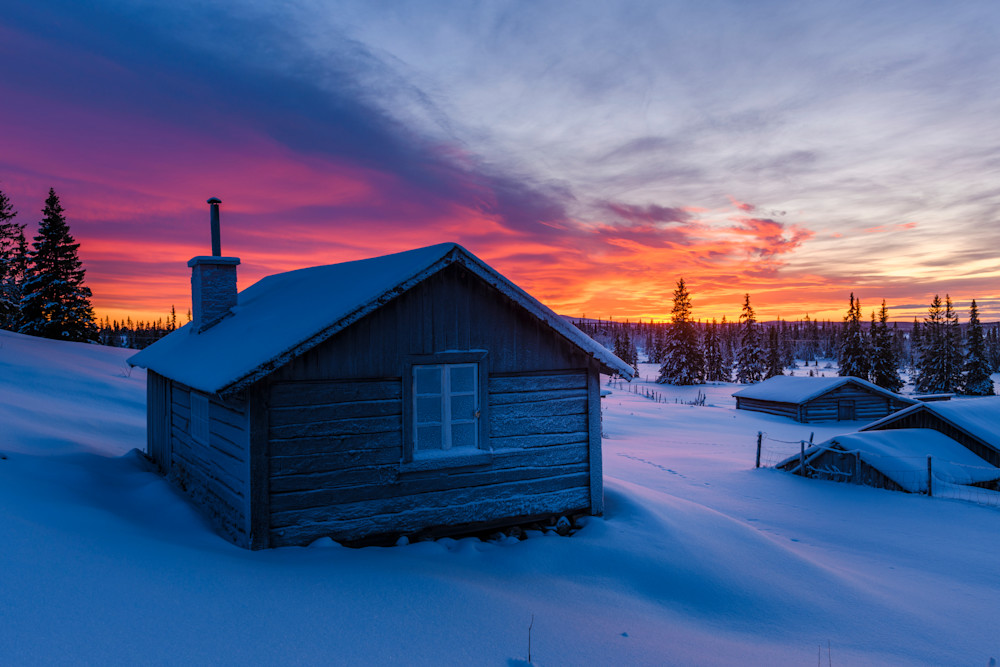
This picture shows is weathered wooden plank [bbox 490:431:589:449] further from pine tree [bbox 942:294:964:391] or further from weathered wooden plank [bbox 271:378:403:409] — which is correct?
pine tree [bbox 942:294:964:391]

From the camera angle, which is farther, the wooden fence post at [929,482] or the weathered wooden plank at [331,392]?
the wooden fence post at [929,482]

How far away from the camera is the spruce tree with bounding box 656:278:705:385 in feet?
220

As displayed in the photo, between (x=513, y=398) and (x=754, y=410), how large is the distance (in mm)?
38801

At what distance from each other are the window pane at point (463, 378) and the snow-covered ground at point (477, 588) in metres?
2.45

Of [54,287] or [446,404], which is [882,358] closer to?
[446,404]

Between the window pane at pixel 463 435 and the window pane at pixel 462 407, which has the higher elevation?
the window pane at pixel 462 407

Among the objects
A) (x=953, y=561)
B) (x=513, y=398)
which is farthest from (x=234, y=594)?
(x=953, y=561)

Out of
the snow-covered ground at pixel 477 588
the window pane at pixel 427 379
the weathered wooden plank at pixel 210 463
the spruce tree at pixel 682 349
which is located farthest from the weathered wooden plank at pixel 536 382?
the spruce tree at pixel 682 349

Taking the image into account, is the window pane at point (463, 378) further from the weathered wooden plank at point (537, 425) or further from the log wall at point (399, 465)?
the weathered wooden plank at point (537, 425)

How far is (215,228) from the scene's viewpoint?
499 inches

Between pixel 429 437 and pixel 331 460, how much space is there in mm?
2346

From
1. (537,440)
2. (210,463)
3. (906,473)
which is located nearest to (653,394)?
(906,473)

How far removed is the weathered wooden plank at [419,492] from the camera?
7.65 m

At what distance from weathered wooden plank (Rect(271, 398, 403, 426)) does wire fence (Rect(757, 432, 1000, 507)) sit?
52.8ft
